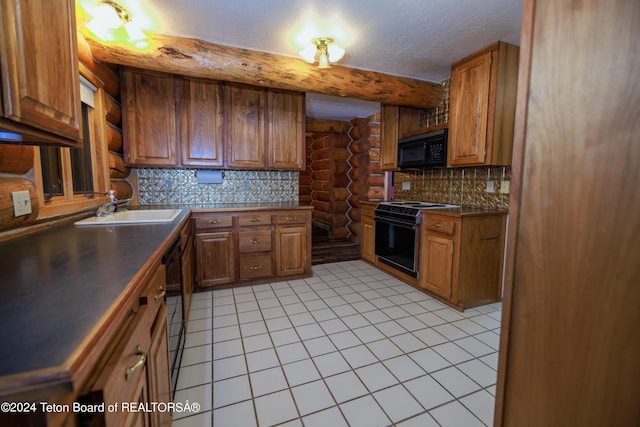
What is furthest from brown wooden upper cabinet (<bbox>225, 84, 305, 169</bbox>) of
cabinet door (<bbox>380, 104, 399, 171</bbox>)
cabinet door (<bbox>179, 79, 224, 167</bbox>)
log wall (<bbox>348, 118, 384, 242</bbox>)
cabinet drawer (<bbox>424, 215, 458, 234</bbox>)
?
log wall (<bbox>348, 118, 384, 242</bbox>)

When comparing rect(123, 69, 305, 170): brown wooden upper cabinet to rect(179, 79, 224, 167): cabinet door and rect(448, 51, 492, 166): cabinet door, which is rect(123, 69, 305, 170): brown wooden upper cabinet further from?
rect(448, 51, 492, 166): cabinet door

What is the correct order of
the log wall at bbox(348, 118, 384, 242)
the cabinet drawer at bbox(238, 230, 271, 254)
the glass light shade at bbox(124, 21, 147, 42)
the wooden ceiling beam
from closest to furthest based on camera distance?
the glass light shade at bbox(124, 21, 147, 42) → the wooden ceiling beam → the cabinet drawer at bbox(238, 230, 271, 254) → the log wall at bbox(348, 118, 384, 242)

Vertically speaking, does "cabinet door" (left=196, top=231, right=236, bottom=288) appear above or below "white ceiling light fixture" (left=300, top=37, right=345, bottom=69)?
below

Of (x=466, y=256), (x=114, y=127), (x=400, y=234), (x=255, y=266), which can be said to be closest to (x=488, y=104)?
(x=466, y=256)

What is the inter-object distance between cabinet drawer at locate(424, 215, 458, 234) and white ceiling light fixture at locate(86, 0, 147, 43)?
2.91 metres

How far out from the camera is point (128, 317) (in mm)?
744

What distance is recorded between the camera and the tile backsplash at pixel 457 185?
2.76 meters

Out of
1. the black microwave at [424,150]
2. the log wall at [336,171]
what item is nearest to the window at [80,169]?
the black microwave at [424,150]

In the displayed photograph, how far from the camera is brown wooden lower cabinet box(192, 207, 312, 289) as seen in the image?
2.85 m

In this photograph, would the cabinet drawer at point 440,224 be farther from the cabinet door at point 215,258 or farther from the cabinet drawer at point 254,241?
the cabinet door at point 215,258

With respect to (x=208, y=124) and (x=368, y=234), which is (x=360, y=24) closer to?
(x=208, y=124)

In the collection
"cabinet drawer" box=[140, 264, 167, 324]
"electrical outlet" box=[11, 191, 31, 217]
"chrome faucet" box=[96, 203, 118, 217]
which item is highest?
"electrical outlet" box=[11, 191, 31, 217]

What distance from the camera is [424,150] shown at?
319 cm

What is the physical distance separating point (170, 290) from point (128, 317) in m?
0.77
